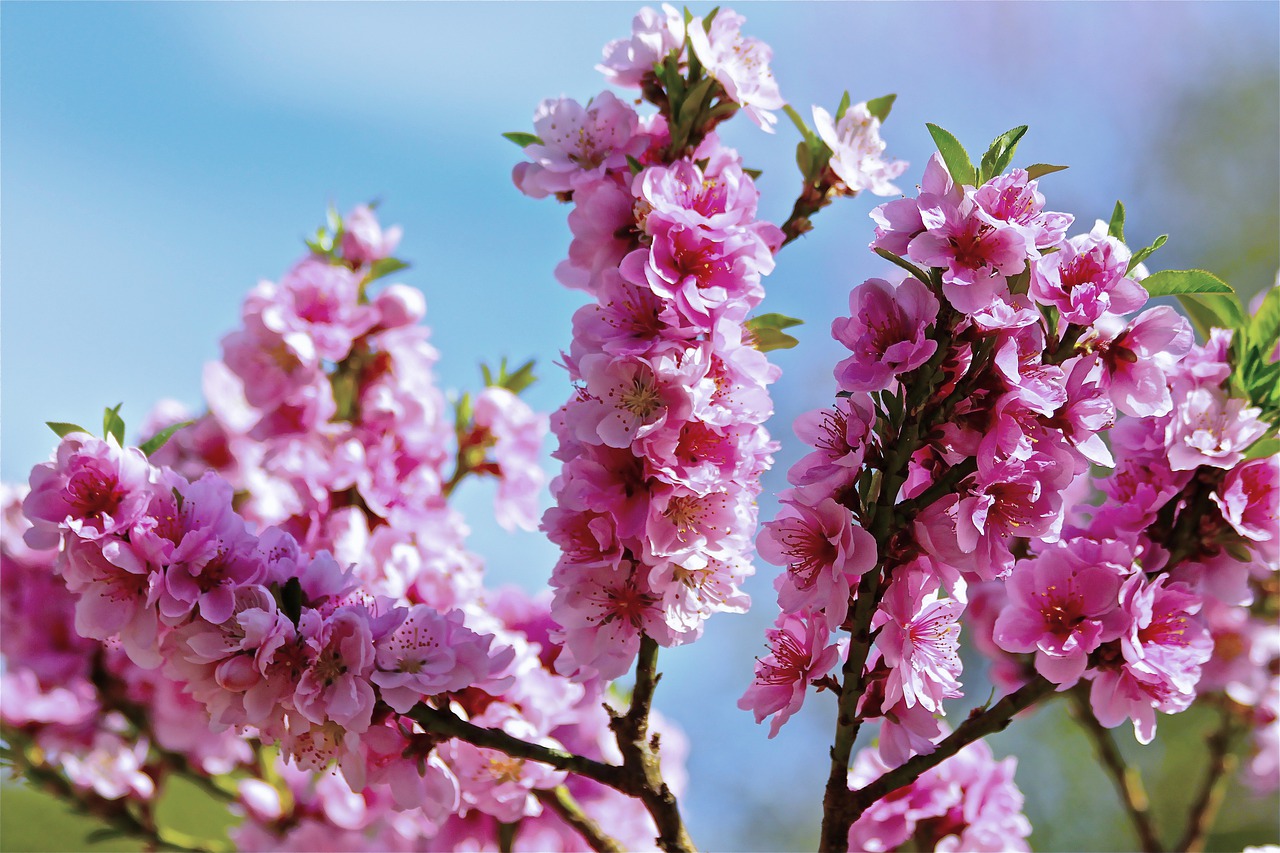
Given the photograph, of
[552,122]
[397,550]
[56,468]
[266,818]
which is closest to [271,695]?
[56,468]

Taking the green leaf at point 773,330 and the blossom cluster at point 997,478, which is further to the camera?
the green leaf at point 773,330

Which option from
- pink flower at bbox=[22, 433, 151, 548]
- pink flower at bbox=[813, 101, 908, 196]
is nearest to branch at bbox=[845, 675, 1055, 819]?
pink flower at bbox=[813, 101, 908, 196]

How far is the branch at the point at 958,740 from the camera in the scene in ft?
3.11

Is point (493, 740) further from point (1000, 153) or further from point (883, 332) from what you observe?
point (1000, 153)

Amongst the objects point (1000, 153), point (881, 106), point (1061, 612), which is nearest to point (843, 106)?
point (881, 106)

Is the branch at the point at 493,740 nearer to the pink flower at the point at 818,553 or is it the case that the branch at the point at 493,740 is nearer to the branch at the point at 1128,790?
the pink flower at the point at 818,553

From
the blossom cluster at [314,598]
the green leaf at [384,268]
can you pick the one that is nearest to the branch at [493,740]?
the blossom cluster at [314,598]

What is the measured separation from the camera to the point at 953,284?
0.80 meters

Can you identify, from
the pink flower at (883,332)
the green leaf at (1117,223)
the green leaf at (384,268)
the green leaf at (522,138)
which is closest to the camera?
the pink flower at (883,332)

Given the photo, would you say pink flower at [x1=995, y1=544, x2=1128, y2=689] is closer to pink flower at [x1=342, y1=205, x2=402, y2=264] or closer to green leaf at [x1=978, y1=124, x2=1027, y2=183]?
green leaf at [x1=978, y1=124, x2=1027, y2=183]

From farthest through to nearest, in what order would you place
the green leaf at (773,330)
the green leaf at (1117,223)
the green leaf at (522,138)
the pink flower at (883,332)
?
the green leaf at (522,138)
the green leaf at (773,330)
the green leaf at (1117,223)
the pink flower at (883,332)

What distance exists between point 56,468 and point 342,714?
37 cm

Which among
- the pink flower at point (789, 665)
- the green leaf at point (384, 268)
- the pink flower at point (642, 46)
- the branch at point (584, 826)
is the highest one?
the green leaf at point (384, 268)

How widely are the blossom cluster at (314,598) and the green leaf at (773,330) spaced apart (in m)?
0.41
